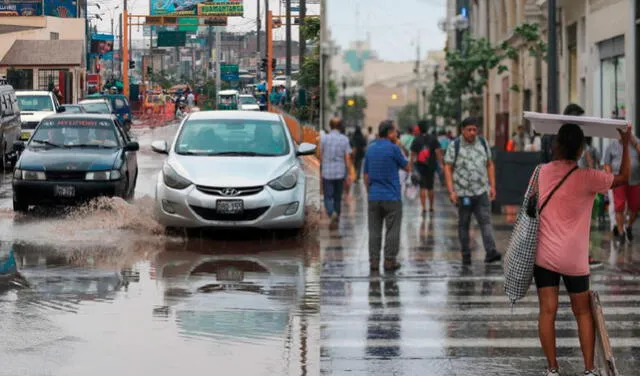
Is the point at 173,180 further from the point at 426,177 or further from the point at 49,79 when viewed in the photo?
the point at 49,79

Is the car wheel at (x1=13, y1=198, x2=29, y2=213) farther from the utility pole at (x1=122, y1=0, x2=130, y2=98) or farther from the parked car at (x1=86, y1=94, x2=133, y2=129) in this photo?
the parked car at (x1=86, y1=94, x2=133, y2=129)

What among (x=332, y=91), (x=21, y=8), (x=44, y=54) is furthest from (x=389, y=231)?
(x=21, y=8)

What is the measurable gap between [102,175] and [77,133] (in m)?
1.75

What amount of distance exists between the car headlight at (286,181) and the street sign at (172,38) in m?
17.1

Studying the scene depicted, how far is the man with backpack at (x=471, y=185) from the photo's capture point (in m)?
15.8

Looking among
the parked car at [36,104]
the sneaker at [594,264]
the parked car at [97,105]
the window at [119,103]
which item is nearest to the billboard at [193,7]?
the parked car at [97,105]

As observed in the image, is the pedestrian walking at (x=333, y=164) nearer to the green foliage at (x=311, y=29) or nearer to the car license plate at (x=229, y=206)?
the green foliage at (x=311, y=29)

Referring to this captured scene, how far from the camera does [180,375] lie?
8.83 meters

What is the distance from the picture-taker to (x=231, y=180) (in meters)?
16.8

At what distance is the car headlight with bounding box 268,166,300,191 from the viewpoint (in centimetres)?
1703

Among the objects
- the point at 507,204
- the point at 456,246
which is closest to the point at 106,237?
the point at 456,246

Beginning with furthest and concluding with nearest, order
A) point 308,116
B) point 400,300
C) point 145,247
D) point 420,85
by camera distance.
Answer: point 420,85 < point 308,116 < point 145,247 < point 400,300

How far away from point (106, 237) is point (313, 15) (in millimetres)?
9543

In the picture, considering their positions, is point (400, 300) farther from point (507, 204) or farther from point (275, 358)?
point (507, 204)
